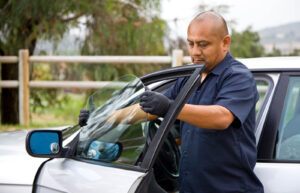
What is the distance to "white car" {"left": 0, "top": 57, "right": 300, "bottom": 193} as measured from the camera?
1.58m

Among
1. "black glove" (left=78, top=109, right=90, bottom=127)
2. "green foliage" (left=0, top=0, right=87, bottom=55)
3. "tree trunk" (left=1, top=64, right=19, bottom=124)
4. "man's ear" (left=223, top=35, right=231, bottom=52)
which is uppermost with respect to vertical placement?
"green foliage" (left=0, top=0, right=87, bottom=55)

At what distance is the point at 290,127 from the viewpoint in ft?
6.66

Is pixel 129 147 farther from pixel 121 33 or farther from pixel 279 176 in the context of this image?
pixel 121 33

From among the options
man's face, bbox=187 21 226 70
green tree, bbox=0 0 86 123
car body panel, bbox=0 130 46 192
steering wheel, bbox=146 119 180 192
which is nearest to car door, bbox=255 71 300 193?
man's face, bbox=187 21 226 70

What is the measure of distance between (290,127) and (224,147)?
507mm

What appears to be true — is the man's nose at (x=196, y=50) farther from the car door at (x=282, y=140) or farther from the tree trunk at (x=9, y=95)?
the tree trunk at (x=9, y=95)

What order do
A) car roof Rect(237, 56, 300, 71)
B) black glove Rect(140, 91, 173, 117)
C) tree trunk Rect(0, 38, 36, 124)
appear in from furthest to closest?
tree trunk Rect(0, 38, 36, 124), car roof Rect(237, 56, 300, 71), black glove Rect(140, 91, 173, 117)

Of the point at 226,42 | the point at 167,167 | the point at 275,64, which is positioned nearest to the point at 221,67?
the point at 226,42

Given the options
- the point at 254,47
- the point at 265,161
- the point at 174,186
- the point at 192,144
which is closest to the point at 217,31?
the point at 192,144

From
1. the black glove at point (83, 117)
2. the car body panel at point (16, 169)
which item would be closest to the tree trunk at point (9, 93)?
the car body panel at point (16, 169)

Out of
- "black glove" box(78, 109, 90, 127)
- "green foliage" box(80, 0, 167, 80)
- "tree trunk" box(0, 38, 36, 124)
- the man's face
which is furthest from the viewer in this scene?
"tree trunk" box(0, 38, 36, 124)

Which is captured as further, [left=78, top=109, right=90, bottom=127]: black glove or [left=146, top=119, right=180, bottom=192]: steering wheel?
[left=146, top=119, right=180, bottom=192]: steering wheel

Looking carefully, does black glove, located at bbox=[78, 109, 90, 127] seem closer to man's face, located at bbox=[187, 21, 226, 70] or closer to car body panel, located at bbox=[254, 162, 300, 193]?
man's face, located at bbox=[187, 21, 226, 70]

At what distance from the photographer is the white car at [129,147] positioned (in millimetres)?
1583
